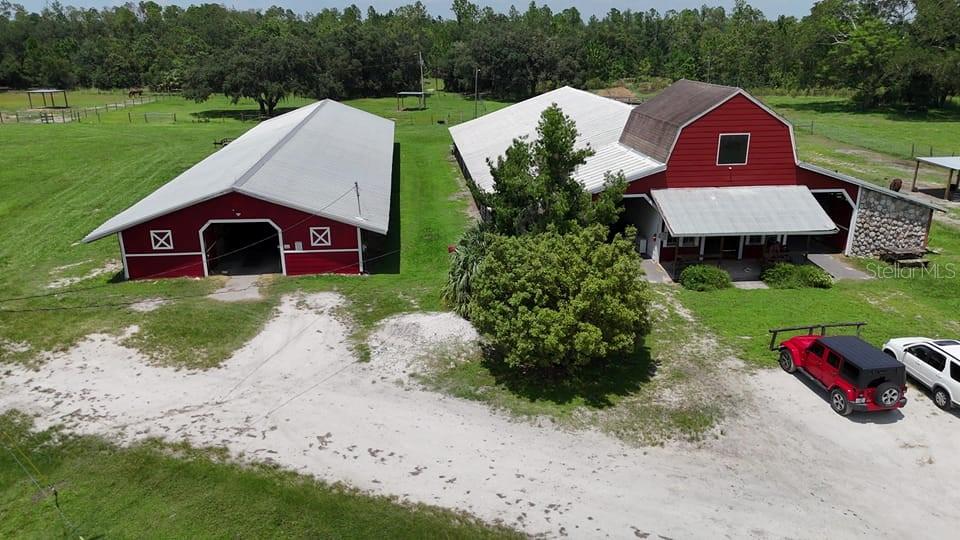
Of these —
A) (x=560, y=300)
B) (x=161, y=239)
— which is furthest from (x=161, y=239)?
(x=560, y=300)

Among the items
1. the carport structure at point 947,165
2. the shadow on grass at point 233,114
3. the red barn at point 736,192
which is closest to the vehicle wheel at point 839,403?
the red barn at point 736,192

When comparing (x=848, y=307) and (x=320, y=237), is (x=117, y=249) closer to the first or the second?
(x=320, y=237)

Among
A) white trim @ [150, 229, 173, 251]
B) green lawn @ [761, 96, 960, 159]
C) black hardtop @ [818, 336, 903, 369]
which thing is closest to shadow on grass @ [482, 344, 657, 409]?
black hardtop @ [818, 336, 903, 369]

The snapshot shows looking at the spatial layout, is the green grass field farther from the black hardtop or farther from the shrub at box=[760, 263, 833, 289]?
the black hardtop

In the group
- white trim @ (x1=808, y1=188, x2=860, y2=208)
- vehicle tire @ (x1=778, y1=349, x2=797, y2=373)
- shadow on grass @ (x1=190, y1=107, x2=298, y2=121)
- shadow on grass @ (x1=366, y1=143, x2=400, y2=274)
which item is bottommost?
vehicle tire @ (x1=778, y1=349, x2=797, y2=373)

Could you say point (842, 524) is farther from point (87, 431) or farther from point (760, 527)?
point (87, 431)

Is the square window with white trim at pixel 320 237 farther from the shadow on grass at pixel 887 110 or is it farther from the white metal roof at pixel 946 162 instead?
the shadow on grass at pixel 887 110

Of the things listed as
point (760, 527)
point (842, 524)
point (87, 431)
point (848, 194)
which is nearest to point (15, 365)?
point (87, 431)
